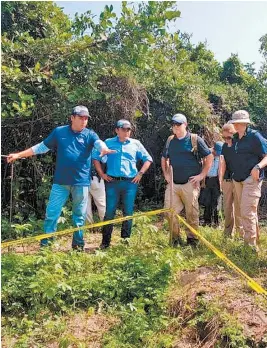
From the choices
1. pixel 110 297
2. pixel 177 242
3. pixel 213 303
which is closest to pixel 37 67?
pixel 177 242

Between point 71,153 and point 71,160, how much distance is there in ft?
0.26

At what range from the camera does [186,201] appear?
5.15 metres

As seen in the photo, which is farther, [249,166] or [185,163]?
[185,163]

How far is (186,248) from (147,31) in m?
3.16

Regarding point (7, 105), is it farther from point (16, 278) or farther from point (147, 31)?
point (16, 278)

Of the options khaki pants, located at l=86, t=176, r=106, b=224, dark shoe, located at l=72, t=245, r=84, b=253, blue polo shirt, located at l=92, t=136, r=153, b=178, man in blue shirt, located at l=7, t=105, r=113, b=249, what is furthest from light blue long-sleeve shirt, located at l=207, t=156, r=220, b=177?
dark shoe, located at l=72, t=245, r=84, b=253

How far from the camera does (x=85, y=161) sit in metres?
4.68

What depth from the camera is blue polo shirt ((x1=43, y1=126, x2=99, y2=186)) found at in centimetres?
459

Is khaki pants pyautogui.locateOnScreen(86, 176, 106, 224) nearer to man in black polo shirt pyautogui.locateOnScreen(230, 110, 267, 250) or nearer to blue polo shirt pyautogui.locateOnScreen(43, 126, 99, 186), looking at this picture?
blue polo shirt pyautogui.locateOnScreen(43, 126, 99, 186)

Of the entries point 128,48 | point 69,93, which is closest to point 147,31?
point 128,48

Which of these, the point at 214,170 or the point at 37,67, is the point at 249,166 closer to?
the point at 214,170

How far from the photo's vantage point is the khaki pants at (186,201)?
5.09 m

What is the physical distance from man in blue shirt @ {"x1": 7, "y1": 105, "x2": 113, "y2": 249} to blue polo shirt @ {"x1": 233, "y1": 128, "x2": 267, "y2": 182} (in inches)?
66.7

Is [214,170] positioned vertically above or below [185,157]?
below
